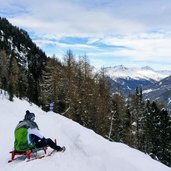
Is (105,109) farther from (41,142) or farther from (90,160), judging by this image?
(90,160)

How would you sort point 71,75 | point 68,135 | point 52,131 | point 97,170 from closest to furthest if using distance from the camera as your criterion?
1. point 97,170
2. point 68,135
3. point 52,131
4. point 71,75

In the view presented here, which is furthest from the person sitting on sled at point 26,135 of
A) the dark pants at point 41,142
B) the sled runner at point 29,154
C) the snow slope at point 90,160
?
the snow slope at point 90,160

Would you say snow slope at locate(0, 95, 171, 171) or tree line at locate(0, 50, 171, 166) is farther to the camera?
tree line at locate(0, 50, 171, 166)

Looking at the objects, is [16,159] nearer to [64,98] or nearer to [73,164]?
[73,164]

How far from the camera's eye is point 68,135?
64.8 ft

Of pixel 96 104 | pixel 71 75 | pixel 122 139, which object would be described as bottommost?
pixel 122 139

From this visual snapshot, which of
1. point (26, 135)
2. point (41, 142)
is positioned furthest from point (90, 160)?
point (26, 135)

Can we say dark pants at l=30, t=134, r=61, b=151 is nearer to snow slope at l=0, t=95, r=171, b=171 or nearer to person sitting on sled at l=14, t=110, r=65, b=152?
person sitting on sled at l=14, t=110, r=65, b=152

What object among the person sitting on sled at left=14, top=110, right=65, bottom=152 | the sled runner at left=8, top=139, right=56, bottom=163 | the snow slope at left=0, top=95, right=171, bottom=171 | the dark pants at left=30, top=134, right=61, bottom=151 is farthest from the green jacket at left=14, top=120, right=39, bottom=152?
the snow slope at left=0, top=95, right=171, bottom=171

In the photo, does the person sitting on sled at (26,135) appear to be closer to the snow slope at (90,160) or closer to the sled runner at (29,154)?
the sled runner at (29,154)

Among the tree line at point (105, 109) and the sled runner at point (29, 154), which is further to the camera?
the tree line at point (105, 109)

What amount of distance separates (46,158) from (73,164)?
130cm

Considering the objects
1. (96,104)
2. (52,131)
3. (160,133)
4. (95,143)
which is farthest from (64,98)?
(95,143)

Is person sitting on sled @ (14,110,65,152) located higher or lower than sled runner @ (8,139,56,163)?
higher
